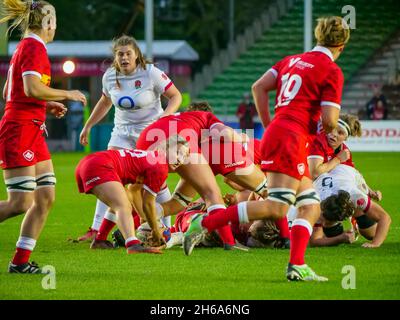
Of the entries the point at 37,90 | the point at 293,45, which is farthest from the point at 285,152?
the point at 293,45

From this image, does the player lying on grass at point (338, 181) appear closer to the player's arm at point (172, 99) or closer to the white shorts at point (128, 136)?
the player's arm at point (172, 99)

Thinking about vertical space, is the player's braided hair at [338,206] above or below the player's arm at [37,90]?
below

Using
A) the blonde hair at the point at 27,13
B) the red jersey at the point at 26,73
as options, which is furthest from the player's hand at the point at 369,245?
the blonde hair at the point at 27,13

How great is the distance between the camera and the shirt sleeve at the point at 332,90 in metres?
8.41

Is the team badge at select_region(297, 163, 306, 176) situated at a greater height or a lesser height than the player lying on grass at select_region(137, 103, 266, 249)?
greater

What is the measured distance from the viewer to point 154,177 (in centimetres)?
1021

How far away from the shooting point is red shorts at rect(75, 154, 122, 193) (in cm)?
1007

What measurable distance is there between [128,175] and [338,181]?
2017 mm

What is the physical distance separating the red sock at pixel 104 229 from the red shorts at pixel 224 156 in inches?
44.3

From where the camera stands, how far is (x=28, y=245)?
29.6 feet

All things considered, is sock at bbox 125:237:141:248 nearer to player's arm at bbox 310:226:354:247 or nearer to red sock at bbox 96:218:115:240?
red sock at bbox 96:218:115:240

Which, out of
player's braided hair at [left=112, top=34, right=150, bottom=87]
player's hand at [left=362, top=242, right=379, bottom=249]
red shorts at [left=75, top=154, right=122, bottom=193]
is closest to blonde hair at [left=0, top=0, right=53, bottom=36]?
red shorts at [left=75, top=154, right=122, bottom=193]

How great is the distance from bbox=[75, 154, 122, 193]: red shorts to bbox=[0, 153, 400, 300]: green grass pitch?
0.67 m

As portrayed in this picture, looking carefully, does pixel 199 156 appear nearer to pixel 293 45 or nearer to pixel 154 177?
pixel 154 177
